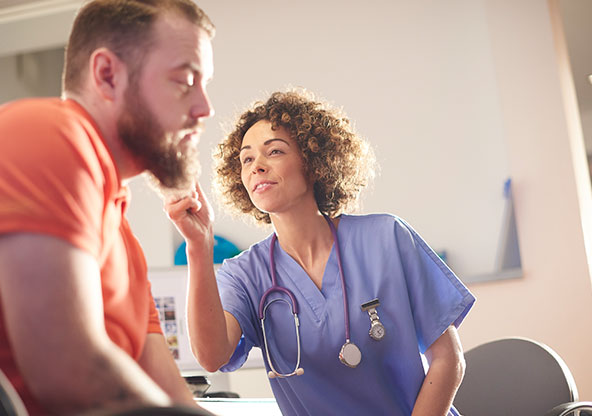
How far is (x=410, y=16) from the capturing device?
127 inches

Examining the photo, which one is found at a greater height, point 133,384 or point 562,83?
point 562,83

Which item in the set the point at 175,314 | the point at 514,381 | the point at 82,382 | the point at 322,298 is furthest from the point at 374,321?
the point at 175,314

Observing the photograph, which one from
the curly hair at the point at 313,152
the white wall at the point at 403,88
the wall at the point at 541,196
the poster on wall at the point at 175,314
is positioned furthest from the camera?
the white wall at the point at 403,88

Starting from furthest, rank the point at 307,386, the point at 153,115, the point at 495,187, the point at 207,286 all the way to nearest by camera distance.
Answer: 1. the point at 495,187
2. the point at 307,386
3. the point at 207,286
4. the point at 153,115

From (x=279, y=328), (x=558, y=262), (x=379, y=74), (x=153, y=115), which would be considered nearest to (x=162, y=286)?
(x=279, y=328)

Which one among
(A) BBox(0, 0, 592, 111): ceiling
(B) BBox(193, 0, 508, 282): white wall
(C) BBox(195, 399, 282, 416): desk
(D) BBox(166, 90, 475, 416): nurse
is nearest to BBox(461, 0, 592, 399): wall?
(B) BBox(193, 0, 508, 282): white wall

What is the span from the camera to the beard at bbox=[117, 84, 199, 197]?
2.33ft

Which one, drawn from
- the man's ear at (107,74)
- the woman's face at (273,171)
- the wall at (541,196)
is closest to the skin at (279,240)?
the woman's face at (273,171)

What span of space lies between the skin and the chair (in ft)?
1.45

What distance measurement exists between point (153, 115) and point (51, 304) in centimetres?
28

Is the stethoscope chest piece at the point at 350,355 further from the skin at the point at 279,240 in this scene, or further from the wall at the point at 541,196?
the wall at the point at 541,196

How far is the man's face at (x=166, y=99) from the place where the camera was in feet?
2.33

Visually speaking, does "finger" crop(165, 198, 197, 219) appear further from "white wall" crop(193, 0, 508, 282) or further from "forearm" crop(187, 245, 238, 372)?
"white wall" crop(193, 0, 508, 282)

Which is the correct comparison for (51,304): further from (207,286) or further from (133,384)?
(207,286)
